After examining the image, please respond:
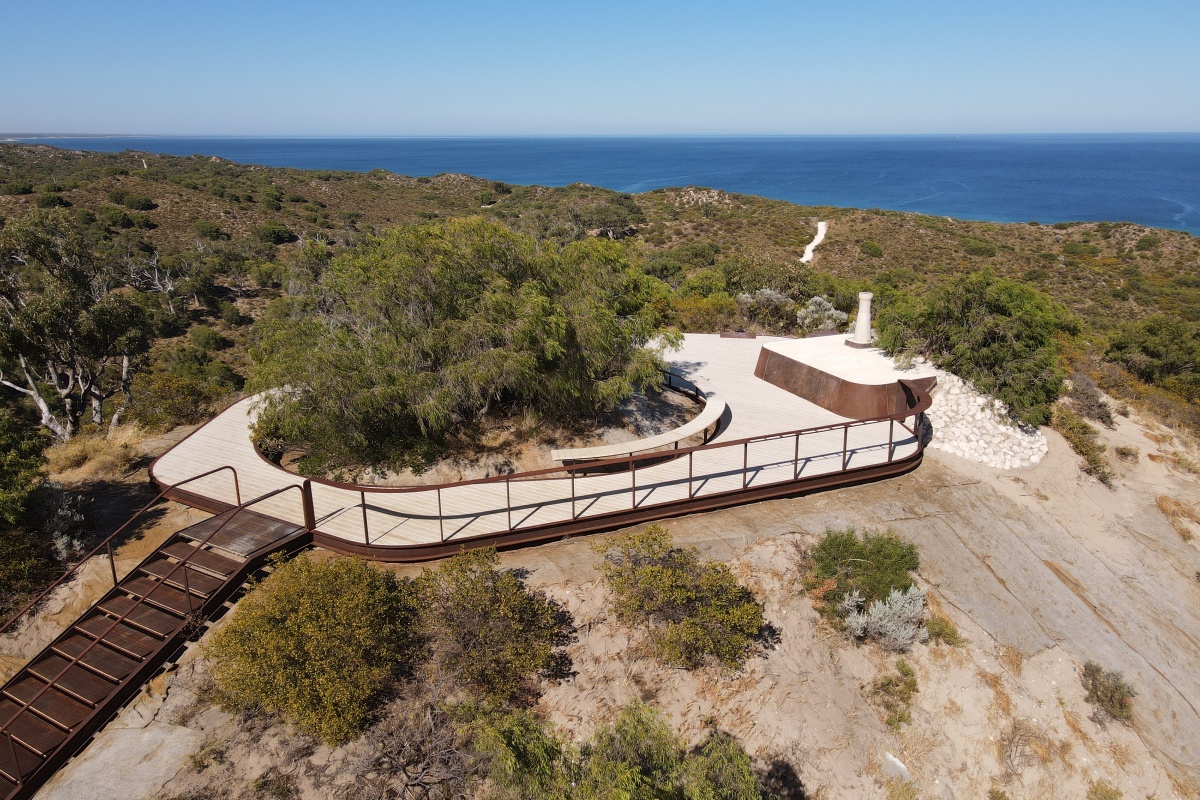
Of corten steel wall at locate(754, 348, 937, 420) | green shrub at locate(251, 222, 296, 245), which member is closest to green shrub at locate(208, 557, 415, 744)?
corten steel wall at locate(754, 348, 937, 420)

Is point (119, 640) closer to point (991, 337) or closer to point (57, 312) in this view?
point (57, 312)

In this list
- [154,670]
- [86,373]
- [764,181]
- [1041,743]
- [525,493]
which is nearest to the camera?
[154,670]

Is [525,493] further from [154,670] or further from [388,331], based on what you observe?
[154,670]

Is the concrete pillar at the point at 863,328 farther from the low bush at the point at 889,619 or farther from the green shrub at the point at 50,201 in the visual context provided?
the green shrub at the point at 50,201

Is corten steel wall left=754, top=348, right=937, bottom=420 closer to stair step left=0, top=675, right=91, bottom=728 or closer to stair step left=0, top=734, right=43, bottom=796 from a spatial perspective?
stair step left=0, top=675, right=91, bottom=728

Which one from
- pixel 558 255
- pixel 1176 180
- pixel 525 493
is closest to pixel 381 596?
pixel 525 493

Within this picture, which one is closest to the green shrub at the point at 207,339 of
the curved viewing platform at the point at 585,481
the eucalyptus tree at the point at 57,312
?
the eucalyptus tree at the point at 57,312

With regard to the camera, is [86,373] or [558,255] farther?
[86,373]

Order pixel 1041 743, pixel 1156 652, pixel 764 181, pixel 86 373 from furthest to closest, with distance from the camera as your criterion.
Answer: pixel 764 181 < pixel 86 373 < pixel 1156 652 < pixel 1041 743
